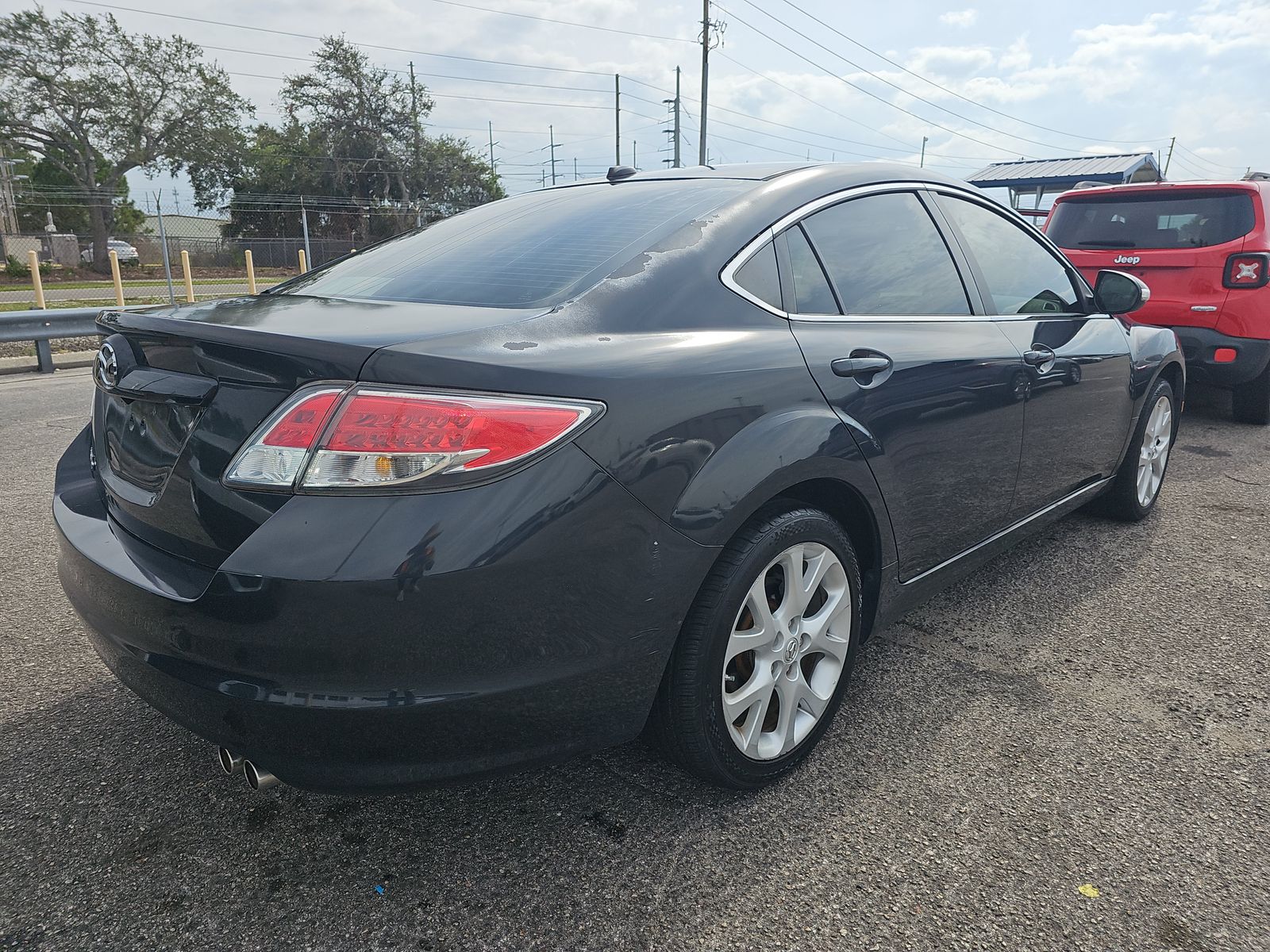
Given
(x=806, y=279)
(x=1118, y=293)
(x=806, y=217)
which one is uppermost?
(x=806, y=217)

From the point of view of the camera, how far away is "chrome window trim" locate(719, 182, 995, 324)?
7.18 ft

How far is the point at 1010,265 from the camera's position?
3.33 metres

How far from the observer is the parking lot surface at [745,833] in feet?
5.84

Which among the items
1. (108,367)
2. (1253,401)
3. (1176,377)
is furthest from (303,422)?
(1253,401)

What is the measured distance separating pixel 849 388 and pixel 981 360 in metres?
0.75

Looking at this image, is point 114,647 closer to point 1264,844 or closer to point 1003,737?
point 1003,737

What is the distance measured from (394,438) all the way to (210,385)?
487 millimetres

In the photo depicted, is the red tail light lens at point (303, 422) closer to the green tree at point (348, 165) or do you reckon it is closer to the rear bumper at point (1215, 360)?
the rear bumper at point (1215, 360)

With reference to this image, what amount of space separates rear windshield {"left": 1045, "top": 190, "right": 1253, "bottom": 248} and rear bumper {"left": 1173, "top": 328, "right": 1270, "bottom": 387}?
0.62m

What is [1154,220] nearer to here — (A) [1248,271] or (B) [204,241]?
(A) [1248,271]

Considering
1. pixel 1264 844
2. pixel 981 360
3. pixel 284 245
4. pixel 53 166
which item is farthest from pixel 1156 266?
pixel 53 166

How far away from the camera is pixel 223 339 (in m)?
1.83

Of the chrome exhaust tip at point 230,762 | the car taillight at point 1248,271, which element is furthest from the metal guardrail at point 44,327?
the car taillight at point 1248,271

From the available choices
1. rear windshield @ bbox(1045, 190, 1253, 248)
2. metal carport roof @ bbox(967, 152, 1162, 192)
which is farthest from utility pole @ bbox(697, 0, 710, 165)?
rear windshield @ bbox(1045, 190, 1253, 248)
